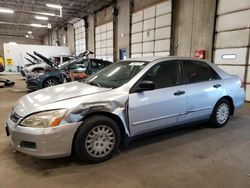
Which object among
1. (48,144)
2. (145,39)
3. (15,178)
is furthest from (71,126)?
(145,39)

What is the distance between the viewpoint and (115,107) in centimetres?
238

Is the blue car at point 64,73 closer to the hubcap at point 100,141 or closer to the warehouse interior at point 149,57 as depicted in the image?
the warehouse interior at point 149,57

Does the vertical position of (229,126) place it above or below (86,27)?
below

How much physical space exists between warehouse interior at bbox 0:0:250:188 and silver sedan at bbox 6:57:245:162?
18 centimetres

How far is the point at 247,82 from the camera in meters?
6.78

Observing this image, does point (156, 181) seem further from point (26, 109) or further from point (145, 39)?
point (145, 39)

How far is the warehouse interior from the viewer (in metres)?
2.12

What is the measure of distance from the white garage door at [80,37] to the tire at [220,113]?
1578 centimetres

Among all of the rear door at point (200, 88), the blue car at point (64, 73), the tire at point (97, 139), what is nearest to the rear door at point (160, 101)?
the rear door at point (200, 88)

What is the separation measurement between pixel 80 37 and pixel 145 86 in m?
17.2

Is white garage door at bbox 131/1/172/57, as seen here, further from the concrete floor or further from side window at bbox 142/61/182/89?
the concrete floor

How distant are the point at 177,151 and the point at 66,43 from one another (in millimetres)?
21557

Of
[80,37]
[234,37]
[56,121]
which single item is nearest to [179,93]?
[56,121]

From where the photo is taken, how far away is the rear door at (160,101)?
252 cm
